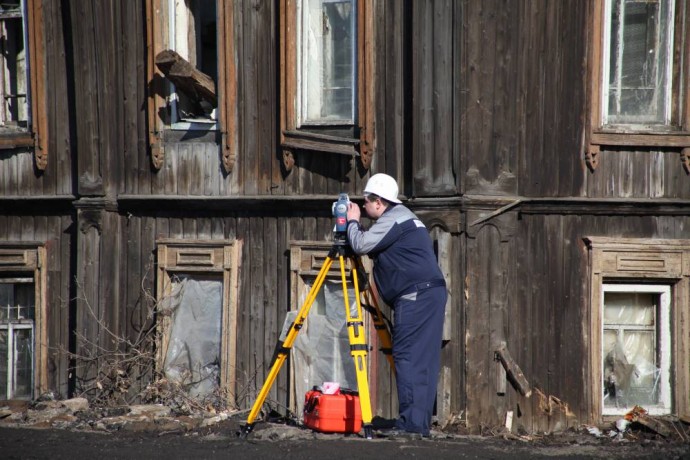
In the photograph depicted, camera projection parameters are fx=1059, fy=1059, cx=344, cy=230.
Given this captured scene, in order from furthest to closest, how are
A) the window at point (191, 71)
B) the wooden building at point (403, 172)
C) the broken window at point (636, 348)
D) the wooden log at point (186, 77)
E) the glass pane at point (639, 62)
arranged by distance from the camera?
the window at point (191, 71) → the wooden log at point (186, 77) → the glass pane at point (639, 62) → the broken window at point (636, 348) → the wooden building at point (403, 172)

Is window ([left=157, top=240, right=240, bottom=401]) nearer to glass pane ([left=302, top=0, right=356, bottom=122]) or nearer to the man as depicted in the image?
glass pane ([left=302, top=0, right=356, bottom=122])

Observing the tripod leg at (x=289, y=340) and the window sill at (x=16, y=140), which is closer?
the tripod leg at (x=289, y=340)

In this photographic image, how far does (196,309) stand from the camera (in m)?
12.1

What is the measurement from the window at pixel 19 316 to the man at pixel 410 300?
5321mm

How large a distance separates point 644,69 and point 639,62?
9 centimetres

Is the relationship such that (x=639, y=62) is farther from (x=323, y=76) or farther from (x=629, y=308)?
(x=323, y=76)

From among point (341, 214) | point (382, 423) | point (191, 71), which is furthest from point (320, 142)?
point (382, 423)

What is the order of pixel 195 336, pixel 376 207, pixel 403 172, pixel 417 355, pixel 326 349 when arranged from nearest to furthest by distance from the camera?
1. pixel 417 355
2. pixel 376 207
3. pixel 403 172
4. pixel 326 349
5. pixel 195 336

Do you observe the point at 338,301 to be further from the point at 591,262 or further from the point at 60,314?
the point at 60,314

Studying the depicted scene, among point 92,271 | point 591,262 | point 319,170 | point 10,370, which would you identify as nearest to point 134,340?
point 92,271

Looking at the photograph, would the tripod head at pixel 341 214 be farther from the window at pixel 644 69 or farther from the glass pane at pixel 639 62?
the glass pane at pixel 639 62

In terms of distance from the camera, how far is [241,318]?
11.8 meters

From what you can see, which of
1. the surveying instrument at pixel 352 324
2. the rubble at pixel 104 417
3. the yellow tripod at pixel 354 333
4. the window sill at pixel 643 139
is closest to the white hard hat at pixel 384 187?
the surveying instrument at pixel 352 324

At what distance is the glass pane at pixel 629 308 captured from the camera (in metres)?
11.2
